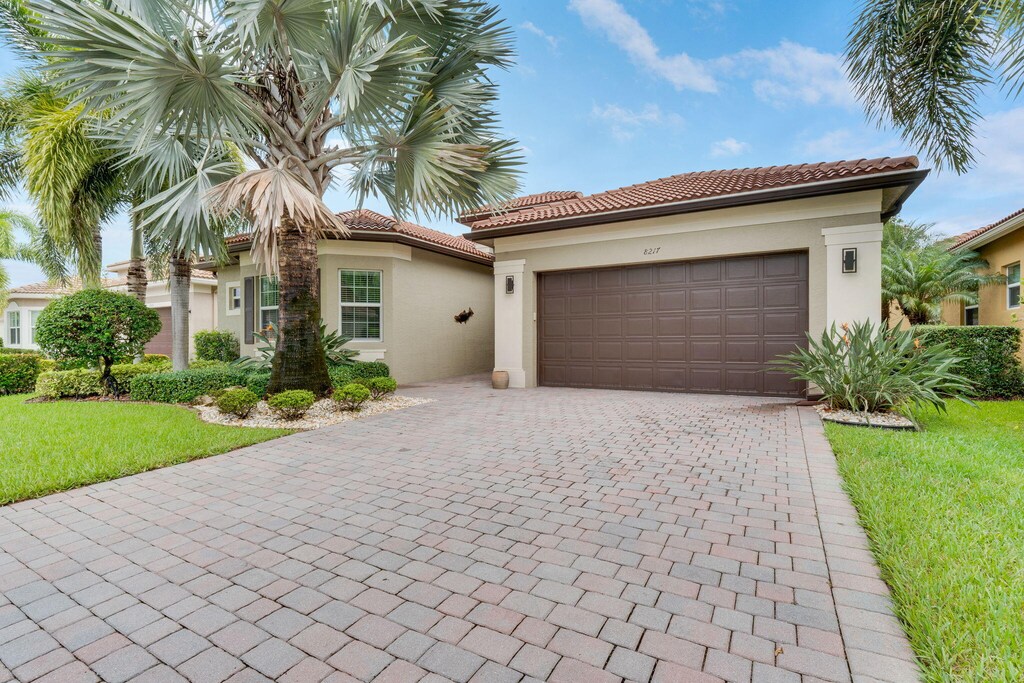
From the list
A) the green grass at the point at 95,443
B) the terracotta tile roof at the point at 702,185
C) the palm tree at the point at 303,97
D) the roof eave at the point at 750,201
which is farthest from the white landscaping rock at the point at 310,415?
the terracotta tile roof at the point at 702,185

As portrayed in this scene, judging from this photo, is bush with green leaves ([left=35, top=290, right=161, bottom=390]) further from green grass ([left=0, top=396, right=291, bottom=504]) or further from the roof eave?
the roof eave

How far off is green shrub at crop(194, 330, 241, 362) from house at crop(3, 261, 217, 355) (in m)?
1.96

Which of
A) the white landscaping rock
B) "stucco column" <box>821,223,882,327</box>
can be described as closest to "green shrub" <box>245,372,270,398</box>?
the white landscaping rock

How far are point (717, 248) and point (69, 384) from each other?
504 inches

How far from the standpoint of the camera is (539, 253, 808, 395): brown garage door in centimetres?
873

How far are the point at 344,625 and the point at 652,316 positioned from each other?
8.71 metres

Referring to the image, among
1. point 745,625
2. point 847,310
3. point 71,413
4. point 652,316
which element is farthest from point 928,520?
point 71,413

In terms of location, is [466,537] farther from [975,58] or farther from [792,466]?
[975,58]

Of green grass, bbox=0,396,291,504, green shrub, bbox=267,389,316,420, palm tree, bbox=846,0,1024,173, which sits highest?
palm tree, bbox=846,0,1024,173

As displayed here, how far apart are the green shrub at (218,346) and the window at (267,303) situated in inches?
64.0

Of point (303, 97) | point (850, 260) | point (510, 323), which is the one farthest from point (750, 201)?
point (303, 97)

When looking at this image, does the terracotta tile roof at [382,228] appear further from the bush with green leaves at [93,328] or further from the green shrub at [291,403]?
the green shrub at [291,403]

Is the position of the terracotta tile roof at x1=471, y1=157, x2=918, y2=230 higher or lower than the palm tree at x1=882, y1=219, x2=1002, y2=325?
higher

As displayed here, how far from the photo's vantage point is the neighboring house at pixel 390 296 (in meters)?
11.5
